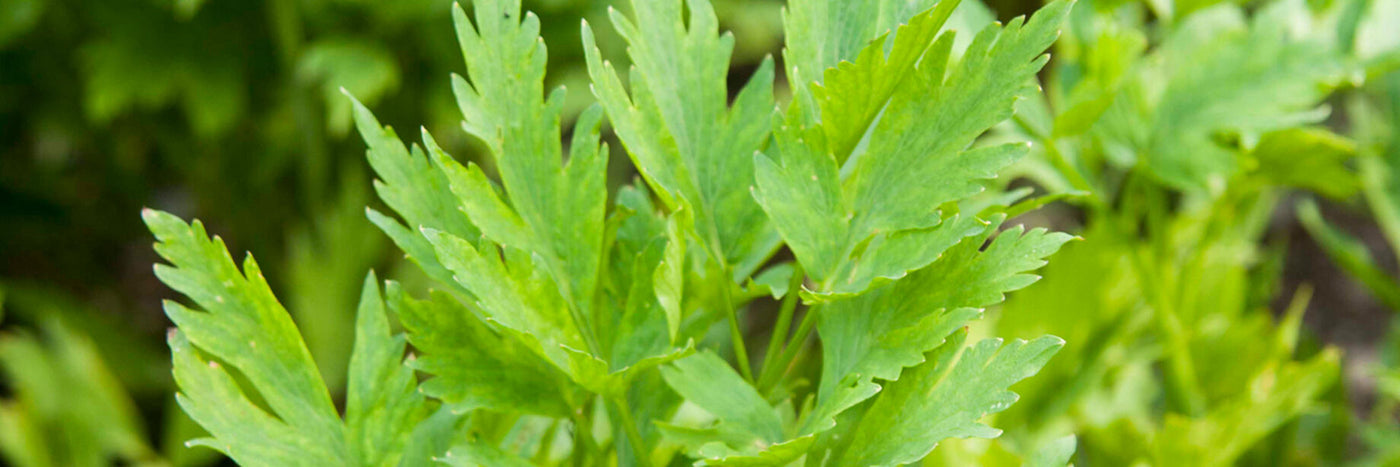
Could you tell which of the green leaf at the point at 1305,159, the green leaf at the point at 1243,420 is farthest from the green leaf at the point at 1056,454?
the green leaf at the point at 1305,159

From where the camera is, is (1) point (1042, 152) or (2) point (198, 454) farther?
(2) point (198, 454)

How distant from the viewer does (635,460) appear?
515mm

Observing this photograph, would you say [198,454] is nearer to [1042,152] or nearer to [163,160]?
[163,160]

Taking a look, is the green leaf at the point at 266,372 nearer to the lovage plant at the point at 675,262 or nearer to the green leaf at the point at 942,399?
the lovage plant at the point at 675,262

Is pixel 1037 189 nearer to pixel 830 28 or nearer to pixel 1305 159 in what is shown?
pixel 1305 159

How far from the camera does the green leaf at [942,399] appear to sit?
0.44 metres

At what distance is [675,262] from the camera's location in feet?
1.52

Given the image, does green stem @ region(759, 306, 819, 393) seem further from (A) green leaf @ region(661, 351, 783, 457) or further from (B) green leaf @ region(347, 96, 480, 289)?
(B) green leaf @ region(347, 96, 480, 289)

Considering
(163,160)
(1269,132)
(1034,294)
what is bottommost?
(1034,294)

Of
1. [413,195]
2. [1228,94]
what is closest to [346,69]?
[413,195]

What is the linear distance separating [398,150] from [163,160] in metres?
1.16

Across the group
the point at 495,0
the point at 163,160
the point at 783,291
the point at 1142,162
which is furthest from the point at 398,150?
the point at 163,160

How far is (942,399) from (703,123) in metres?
0.17

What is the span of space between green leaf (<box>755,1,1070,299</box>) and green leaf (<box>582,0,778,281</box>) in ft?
0.15
